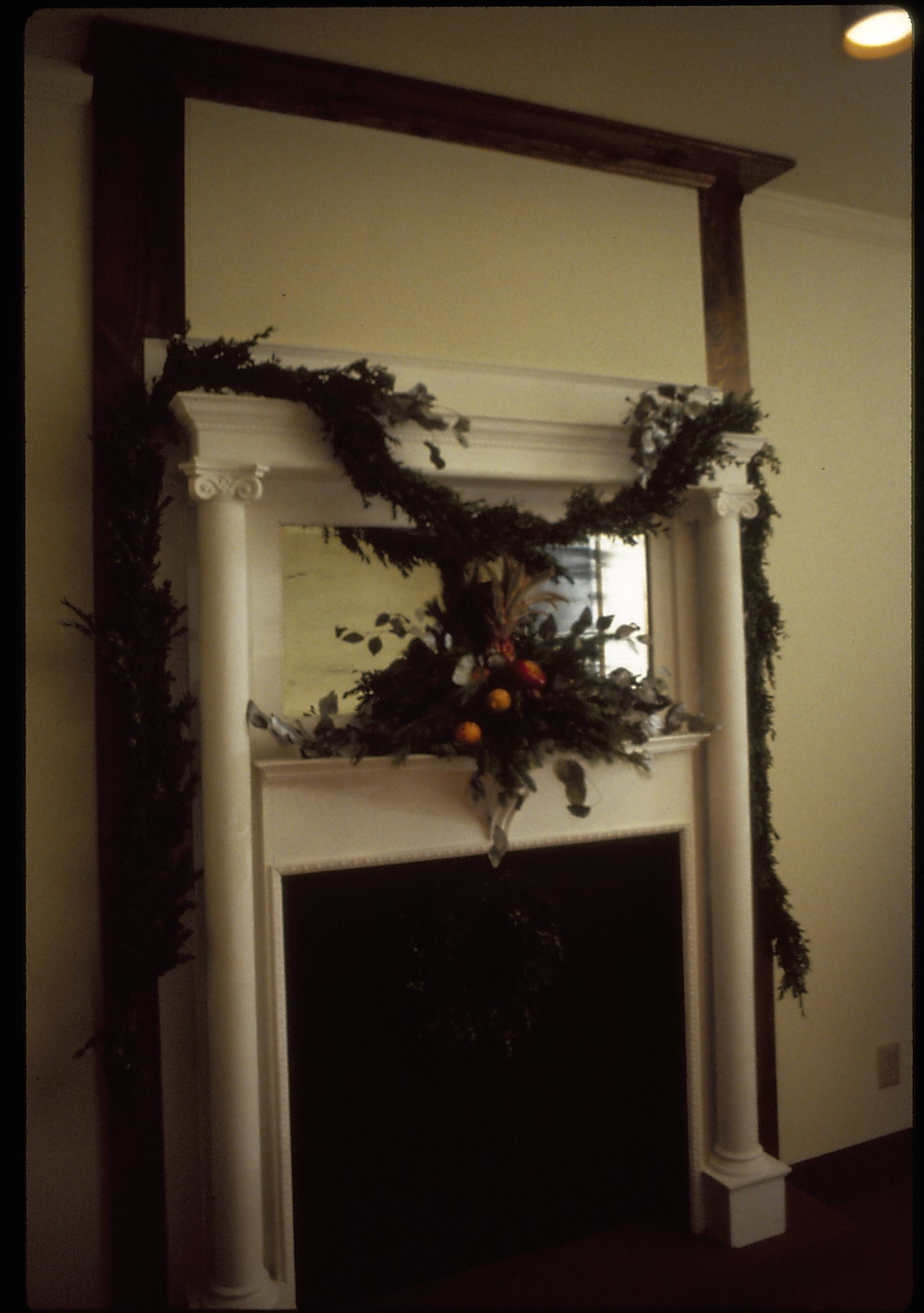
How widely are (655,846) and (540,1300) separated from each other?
106 cm

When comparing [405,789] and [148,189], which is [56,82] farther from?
[405,789]

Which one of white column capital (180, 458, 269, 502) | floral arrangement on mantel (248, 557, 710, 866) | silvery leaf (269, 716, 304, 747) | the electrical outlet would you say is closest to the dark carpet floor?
the electrical outlet

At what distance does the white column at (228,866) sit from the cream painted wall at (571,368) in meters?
0.21

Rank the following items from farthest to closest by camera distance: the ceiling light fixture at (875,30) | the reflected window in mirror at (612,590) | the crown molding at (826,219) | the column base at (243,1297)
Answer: the crown molding at (826,219) → the reflected window in mirror at (612,590) → the column base at (243,1297) → the ceiling light fixture at (875,30)

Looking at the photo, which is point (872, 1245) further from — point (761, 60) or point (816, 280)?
point (761, 60)

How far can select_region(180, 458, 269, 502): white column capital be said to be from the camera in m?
1.83

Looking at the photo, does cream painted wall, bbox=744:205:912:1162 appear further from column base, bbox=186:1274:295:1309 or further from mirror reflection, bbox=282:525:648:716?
column base, bbox=186:1274:295:1309

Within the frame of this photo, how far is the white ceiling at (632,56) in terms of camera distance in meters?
1.83

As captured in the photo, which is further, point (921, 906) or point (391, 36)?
point (391, 36)

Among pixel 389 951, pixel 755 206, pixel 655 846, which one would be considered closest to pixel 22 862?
pixel 389 951

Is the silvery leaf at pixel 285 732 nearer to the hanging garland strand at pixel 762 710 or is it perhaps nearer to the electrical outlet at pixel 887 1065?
the hanging garland strand at pixel 762 710

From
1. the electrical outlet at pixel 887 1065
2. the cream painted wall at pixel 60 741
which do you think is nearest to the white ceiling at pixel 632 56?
the cream painted wall at pixel 60 741

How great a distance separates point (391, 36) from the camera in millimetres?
1901

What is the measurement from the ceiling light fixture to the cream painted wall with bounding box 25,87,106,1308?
1.58 m
